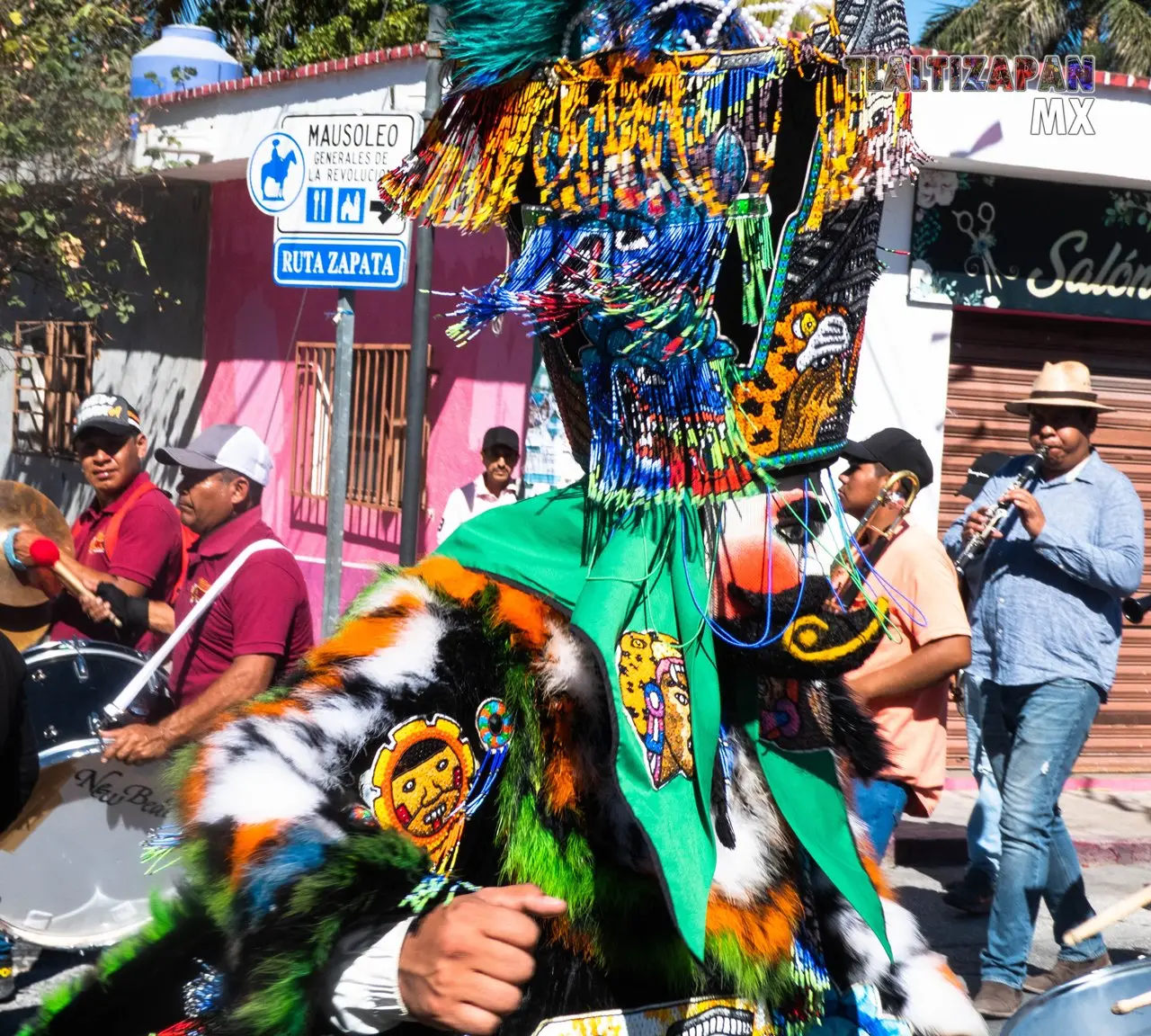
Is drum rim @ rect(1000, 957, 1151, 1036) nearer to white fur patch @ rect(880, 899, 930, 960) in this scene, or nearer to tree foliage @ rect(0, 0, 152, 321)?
white fur patch @ rect(880, 899, 930, 960)

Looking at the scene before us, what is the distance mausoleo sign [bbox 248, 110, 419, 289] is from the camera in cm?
510

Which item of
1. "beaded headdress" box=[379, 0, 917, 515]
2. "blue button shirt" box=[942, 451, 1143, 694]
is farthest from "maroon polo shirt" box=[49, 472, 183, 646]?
"beaded headdress" box=[379, 0, 917, 515]

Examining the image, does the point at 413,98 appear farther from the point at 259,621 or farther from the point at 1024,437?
the point at 259,621

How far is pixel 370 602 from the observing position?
1.63 m

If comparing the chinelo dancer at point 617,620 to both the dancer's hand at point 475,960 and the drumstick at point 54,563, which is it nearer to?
the dancer's hand at point 475,960

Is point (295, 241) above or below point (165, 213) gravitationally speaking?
below

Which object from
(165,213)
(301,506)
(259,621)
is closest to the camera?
(259,621)

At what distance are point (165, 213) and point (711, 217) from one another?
1190 centimetres

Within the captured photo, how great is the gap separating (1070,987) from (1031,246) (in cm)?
749

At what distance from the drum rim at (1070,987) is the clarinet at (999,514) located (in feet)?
11.9

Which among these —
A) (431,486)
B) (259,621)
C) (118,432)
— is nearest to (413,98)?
(431,486)

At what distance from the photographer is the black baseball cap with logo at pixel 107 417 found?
6.21 m

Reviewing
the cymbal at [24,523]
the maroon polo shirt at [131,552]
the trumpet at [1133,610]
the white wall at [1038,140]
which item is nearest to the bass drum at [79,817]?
the maroon polo shirt at [131,552]

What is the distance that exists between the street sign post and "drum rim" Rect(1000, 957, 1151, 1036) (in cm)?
345
